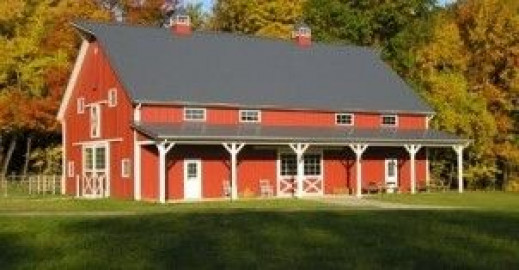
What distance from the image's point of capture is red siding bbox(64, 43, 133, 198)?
40.7 meters

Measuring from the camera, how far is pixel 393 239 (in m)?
17.1

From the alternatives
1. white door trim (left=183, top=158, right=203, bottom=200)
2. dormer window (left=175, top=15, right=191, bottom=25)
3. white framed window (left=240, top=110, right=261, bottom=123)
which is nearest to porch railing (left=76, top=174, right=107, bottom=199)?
white door trim (left=183, top=158, right=203, bottom=200)

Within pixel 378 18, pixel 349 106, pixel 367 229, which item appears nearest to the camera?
pixel 367 229

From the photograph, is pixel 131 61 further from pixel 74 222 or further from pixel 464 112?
pixel 74 222

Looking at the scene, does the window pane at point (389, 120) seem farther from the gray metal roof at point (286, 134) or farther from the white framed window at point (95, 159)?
the white framed window at point (95, 159)

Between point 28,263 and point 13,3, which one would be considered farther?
point 13,3

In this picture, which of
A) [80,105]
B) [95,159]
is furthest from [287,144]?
[80,105]

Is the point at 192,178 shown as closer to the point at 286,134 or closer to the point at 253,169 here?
the point at 253,169

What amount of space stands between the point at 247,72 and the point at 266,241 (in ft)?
93.9

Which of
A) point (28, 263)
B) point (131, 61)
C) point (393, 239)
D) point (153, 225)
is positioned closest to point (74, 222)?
point (153, 225)

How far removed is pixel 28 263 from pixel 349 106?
105 ft

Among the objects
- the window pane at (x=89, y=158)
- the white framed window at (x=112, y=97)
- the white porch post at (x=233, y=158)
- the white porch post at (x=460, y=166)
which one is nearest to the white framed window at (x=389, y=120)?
the white porch post at (x=460, y=166)

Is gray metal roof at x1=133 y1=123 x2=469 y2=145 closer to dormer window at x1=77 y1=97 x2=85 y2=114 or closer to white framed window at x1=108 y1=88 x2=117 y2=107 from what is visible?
white framed window at x1=108 y1=88 x2=117 y2=107

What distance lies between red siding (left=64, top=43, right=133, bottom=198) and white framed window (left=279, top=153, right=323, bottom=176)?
7350 millimetres
